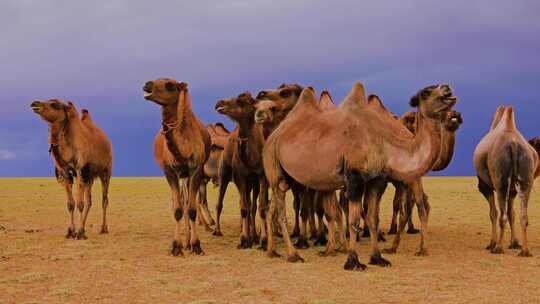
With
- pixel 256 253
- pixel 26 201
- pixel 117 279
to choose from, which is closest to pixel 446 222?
pixel 256 253

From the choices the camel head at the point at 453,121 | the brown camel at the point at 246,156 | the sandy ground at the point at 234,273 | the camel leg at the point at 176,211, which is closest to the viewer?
the sandy ground at the point at 234,273

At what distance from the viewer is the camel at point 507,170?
11953 mm

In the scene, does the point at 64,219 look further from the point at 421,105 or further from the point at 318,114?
the point at 421,105

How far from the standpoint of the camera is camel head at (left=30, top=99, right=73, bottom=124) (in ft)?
45.2

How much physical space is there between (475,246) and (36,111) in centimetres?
1034

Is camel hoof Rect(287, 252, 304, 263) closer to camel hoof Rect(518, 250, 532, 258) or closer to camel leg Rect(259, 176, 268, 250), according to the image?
camel leg Rect(259, 176, 268, 250)

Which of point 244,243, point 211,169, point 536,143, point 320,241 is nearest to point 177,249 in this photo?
point 244,243

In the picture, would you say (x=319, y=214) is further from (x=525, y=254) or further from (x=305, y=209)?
(x=525, y=254)

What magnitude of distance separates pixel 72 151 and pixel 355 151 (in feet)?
24.4

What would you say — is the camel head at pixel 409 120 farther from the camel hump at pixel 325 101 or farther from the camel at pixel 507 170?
the camel hump at pixel 325 101

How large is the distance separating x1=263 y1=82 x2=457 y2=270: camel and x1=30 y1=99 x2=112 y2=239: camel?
5.29 meters

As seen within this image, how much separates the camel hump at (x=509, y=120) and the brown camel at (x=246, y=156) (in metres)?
5.22

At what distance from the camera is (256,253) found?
38.7 feet

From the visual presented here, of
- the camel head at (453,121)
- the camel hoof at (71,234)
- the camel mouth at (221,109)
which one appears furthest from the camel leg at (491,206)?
the camel hoof at (71,234)
